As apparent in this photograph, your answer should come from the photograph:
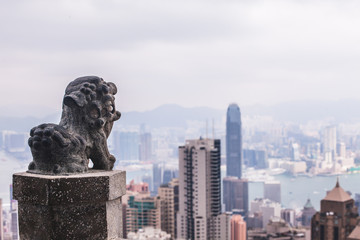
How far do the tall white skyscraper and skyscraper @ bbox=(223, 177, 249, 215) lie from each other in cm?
750

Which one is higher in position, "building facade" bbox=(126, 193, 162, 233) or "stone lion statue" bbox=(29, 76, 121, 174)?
"stone lion statue" bbox=(29, 76, 121, 174)

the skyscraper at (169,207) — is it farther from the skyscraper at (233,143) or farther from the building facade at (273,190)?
the skyscraper at (233,143)

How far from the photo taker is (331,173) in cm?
1900

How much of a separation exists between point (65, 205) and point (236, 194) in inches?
890

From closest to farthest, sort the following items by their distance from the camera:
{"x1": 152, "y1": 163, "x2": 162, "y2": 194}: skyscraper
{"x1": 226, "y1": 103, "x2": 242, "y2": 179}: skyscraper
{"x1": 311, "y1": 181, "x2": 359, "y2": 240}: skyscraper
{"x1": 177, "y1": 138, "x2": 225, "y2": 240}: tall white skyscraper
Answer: {"x1": 311, "y1": 181, "x2": 359, "y2": 240}: skyscraper
{"x1": 177, "y1": 138, "x2": 225, "y2": 240}: tall white skyscraper
{"x1": 152, "y1": 163, "x2": 162, "y2": 194}: skyscraper
{"x1": 226, "y1": 103, "x2": 242, "y2": 179}: skyscraper

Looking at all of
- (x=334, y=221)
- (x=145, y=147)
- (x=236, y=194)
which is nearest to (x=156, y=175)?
(x=145, y=147)

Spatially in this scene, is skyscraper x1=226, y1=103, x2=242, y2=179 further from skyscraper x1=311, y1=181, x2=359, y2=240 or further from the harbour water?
skyscraper x1=311, y1=181, x2=359, y2=240

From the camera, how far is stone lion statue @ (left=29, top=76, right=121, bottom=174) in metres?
1.24

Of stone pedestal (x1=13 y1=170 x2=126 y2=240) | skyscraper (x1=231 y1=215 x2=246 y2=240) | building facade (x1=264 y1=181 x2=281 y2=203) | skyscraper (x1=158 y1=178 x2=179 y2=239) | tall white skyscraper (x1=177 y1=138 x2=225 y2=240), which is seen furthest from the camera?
building facade (x1=264 y1=181 x2=281 y2=203)

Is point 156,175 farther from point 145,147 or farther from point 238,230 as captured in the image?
point 238,230

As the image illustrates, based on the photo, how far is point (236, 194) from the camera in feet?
76.4

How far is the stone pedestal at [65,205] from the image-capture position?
1.18 metres

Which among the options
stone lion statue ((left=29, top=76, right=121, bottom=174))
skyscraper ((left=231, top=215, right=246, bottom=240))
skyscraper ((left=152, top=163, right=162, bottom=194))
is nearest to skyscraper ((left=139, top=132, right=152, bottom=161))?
skyscraper ((left=152, top=163, right=162, bottom=194))

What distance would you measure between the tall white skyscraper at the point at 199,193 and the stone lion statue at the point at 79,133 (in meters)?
13.5
